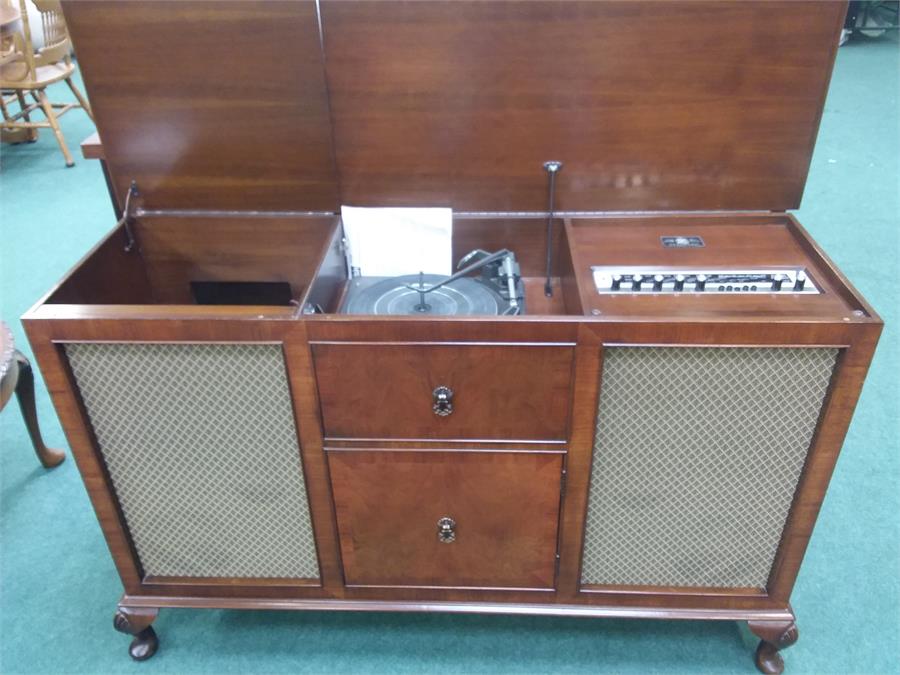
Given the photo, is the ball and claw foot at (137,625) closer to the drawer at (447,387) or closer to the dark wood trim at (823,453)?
the drawer at (447,387)

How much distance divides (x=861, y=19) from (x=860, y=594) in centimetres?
560

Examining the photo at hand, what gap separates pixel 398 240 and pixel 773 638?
90 centimetres

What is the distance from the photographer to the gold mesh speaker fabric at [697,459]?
3.02 ft

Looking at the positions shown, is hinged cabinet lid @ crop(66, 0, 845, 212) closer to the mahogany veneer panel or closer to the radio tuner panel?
the mahogany veneer panel

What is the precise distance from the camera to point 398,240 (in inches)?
47.1

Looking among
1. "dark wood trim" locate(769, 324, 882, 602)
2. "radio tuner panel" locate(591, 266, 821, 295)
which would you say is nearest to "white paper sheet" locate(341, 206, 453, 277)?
"radio tuner panel" locate(591, 266, 821, 295)

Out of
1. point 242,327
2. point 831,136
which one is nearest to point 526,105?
point 242,327

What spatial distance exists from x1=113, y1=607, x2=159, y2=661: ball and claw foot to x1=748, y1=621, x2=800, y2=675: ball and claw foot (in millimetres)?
1002

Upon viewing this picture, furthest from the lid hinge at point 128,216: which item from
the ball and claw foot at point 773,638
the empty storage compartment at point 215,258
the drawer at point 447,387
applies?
the ball and claw foot at point 773,638

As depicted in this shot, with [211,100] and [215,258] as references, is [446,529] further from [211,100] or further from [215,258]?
[211,100]

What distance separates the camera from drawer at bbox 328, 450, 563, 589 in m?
1.03

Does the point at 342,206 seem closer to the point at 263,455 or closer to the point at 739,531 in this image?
the point at 263,455

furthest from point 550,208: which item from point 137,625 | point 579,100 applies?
point 137,625

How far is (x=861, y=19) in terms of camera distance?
5.45 meters
